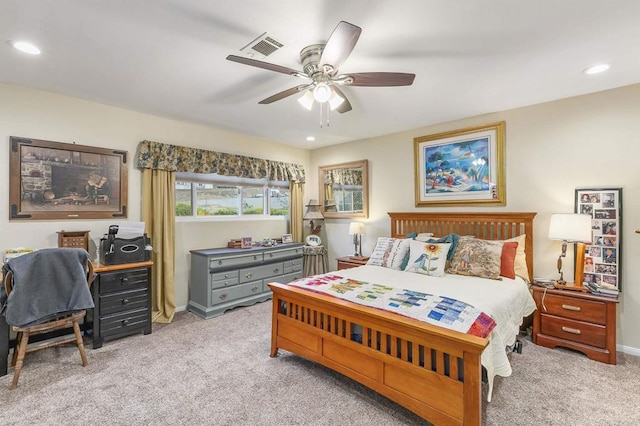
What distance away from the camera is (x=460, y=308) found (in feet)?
6.64

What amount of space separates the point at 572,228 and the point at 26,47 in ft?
15.5

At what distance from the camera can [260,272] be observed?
4.30m

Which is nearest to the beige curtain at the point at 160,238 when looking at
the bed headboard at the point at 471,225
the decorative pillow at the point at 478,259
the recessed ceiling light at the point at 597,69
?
the bed headboard at the point at 471,225

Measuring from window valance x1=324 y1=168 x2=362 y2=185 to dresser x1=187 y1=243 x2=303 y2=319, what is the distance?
1.49 meters

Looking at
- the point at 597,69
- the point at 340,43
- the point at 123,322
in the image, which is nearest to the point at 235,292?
the point at 123,322

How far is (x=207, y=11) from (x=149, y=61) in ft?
2.95

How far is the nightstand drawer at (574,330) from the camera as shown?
8.62ft

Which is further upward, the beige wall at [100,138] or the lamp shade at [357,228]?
the beige wall at [100,138]

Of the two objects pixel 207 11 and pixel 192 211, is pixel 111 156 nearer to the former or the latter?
pixel 192 211

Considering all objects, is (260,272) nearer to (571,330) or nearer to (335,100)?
(335,100)

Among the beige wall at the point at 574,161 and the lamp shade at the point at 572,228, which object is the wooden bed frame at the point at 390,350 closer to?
the lamp shade at the point at 572,228

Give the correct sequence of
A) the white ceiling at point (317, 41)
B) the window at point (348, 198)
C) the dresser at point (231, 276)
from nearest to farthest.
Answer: the white ceiling at point (317, 41)
the dresser at point (231, 276)
the window at point (348, 198)

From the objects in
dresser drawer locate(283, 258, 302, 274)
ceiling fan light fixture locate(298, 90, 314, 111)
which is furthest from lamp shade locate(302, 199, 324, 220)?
ceiling fan light fixture locate(298, 90, 314, 111)

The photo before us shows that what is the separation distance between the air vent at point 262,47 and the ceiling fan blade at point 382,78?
0.58 m
